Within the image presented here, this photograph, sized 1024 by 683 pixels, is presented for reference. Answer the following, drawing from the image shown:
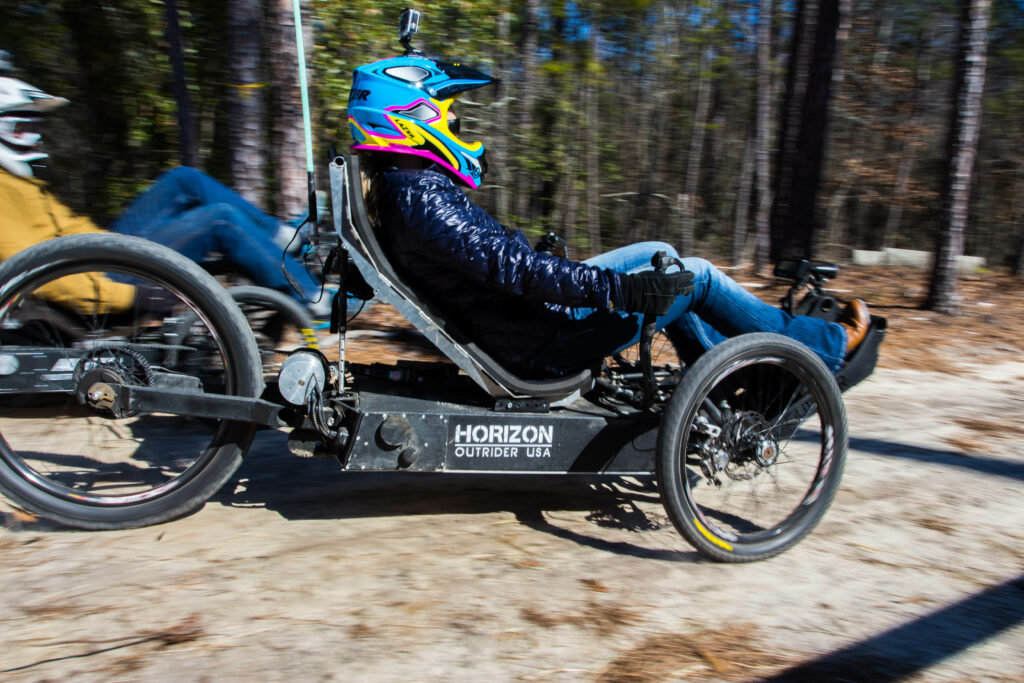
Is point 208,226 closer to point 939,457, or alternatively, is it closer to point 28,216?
point 28,216

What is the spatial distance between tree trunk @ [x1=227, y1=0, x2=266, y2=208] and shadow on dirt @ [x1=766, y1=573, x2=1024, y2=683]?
472cm

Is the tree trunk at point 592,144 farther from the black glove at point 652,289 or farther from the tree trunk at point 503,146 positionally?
the black glove at point 652,289

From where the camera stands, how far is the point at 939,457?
3994mm

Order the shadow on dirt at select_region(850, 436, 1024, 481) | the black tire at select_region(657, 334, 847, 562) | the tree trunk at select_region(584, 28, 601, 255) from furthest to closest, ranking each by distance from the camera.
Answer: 1. the tree trunk at select_region(584, 28, 601, 255)
2. the shadow on dirt at select_region(850, 436, 1024, 481)
3. the black tire at select_region(657, 334, 847, 562)

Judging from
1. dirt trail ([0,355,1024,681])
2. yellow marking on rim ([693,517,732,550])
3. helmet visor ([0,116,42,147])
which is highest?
helmet visor ([0,116,42,147])

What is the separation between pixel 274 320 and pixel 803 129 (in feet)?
22.2

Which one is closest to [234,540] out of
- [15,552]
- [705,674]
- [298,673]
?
[15,552]

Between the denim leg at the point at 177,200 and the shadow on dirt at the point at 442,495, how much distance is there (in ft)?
4.78

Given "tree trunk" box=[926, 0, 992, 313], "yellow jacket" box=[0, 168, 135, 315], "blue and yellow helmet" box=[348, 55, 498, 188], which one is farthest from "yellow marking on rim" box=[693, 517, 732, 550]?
"tree trunk" box=[926, 0, 992, 313]

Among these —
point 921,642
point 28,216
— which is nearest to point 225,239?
point 28,216

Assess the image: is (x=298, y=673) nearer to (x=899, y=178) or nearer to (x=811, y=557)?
(x=811, y=557)

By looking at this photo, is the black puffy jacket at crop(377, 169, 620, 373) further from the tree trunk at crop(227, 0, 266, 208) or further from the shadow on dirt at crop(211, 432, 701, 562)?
the tree trunk at crop(227, 0, 266, 208)

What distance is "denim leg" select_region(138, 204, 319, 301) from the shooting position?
4.07 metres

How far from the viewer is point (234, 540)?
2.82 meters
